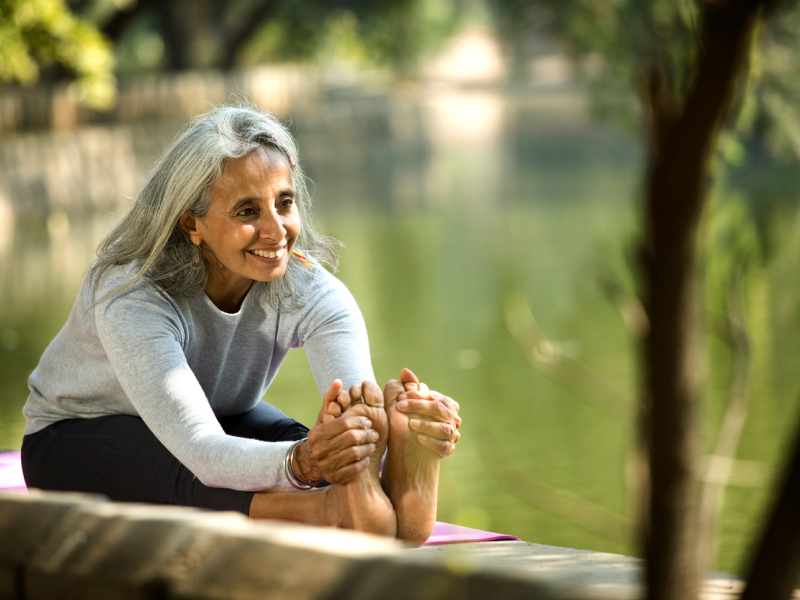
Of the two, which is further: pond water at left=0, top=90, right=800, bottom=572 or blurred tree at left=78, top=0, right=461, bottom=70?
blurred tree at left=78, top=0, right=461, bottom=70

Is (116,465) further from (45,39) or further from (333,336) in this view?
(45,39)

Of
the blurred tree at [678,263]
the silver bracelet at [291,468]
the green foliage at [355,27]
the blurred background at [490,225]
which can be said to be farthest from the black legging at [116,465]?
the green foliage at [355,27]

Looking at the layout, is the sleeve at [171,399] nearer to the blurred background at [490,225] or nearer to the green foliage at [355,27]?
the blurred background at [490,225]

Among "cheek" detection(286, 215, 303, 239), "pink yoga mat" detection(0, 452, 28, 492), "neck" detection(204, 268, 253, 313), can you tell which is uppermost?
"cheek" detection(286, 215, 303, 239)

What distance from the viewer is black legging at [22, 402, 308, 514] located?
84.8 inches

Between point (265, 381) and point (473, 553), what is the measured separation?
715mm

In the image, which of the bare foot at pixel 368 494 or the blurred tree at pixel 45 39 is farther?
the blurred tree at pixel 45 39

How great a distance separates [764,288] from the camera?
7023 millimetres

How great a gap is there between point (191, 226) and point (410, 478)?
76 centimetres

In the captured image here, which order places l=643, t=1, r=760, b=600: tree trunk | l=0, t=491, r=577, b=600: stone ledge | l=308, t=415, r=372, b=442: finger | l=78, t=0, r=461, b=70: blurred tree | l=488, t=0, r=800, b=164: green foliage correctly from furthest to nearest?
l=78, t=0, r=461, b=70: blurred tree < l=488, t=0, r=800, b=164: green foliage < l=308, t=415, r=372, b=442: finger < l=0, t=491, r=577, b=600: stone ledge < l=643, t=1, r=760, b=600: tree trunk

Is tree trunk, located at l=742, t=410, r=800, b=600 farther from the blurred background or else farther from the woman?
the woman

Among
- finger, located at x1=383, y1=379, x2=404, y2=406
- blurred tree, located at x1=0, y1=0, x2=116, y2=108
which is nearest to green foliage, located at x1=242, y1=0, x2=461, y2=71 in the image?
blurred tree, located at x1=0, y1=0, x2=116, y2=108

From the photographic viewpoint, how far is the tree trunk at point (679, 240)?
0.93 m

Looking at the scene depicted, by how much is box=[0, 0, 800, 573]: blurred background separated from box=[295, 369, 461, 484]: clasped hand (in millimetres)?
172
